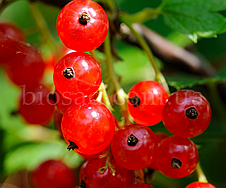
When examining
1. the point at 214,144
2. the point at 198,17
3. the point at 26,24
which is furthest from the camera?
the point at 26,24

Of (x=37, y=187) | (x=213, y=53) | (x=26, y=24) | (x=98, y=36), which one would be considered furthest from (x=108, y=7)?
(x=26, y=24)

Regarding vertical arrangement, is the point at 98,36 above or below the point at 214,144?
above

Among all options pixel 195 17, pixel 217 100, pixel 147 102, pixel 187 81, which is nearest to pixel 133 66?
pixel 217 100

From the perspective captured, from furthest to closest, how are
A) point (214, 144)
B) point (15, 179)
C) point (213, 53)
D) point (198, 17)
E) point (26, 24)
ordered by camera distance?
point (26, 24) → point (213, 53) → point (15, 179) → point (214, 144) → point (198, 17)

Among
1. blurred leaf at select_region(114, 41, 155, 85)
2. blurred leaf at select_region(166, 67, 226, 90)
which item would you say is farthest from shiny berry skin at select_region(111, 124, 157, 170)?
blurred leaf at select_region(114, 41, 155, 85)

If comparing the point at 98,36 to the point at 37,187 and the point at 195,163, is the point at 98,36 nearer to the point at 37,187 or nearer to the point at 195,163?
the point at 195,163

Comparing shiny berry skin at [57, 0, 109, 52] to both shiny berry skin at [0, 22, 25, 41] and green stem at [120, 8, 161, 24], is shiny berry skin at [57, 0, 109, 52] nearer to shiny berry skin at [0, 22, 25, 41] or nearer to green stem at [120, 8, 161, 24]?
green stem at [120, 8, 161, 24]
